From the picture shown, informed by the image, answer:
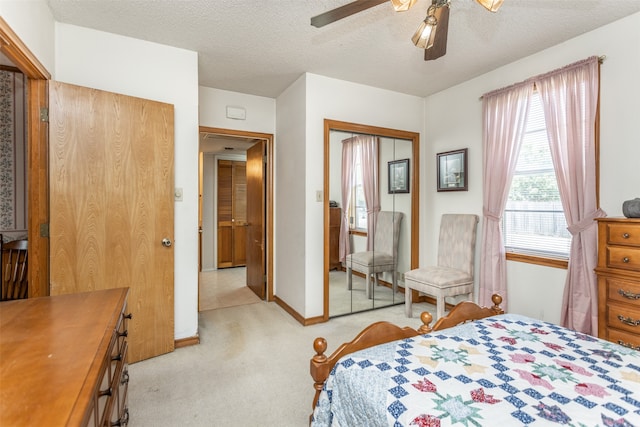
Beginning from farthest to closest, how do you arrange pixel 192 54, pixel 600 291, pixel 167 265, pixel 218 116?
1. pixel 218 116
2. pixel 192 54
3. pixel 167 265
4. pixel 600 291

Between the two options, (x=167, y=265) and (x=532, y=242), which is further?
(x=532, y=242)

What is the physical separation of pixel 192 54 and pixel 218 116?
96 cm

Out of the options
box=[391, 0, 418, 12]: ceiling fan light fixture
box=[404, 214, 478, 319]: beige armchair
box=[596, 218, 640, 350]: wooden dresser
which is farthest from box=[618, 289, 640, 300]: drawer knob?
box=[391, 0, 418, 12]: ceiling fan light fixture

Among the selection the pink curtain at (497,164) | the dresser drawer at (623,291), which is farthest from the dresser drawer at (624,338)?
the pink curtain at (497,164)

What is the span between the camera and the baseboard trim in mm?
2734

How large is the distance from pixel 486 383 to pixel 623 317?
1.50m

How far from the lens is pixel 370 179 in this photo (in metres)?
3.68

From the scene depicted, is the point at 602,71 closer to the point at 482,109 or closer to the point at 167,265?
the point at 482,109

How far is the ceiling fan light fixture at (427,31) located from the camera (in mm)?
1552

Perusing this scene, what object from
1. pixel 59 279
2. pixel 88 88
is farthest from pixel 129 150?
pixel 59 279

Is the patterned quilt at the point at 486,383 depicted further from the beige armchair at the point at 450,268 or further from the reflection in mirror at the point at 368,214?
the reflection in mirror at the point at 368,214

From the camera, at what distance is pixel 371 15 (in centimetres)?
230

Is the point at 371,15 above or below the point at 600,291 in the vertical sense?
above

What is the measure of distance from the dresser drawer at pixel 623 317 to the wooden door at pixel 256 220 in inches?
131
